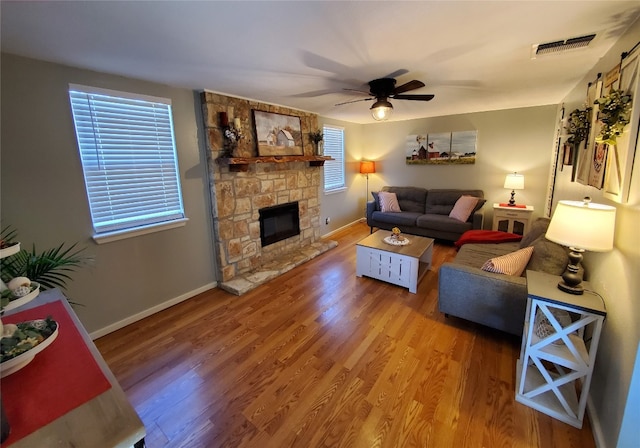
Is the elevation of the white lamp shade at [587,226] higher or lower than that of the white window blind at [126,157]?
lower

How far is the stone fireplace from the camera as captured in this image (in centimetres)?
312

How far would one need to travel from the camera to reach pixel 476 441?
150 cm

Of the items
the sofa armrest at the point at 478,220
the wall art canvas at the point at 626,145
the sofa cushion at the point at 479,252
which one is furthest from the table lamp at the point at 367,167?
the wall art canvas at the point at 626,145

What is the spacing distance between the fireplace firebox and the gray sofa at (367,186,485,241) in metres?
1.65

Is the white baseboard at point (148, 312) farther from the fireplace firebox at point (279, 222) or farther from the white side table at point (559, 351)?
the white side table at point (559, 351)

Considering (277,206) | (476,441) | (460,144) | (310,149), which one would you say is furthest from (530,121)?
(476,441)

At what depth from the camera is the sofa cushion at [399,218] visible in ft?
15.6

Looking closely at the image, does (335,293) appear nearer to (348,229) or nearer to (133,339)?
(133,339)

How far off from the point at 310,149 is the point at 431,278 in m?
2.66

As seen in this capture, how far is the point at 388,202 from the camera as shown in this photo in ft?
17.0

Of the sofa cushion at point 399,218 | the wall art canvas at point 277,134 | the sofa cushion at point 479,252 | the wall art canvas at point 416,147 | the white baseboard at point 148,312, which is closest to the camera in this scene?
the white baseboard at point 148,312

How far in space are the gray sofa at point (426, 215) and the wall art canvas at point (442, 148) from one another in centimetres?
59

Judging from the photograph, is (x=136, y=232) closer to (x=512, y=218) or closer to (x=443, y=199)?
(x=443, y=199)

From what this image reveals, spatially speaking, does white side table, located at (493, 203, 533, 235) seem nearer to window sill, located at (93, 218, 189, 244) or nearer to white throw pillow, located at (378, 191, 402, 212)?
white throw pillow, located at (378, 191, 402, 212)
